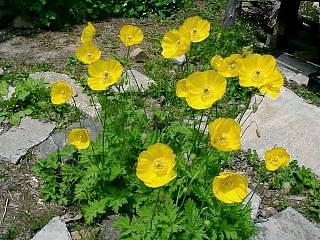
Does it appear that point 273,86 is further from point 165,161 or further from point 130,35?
point 130,35

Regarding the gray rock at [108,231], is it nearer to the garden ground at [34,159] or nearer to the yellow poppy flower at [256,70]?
the garden ground at [34,159]

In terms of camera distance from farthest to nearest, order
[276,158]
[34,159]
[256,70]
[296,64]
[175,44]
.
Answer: [296,64] → [34,159] → [175,44] → [276,158] → [256,70]

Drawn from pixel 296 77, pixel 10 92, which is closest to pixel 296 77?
pixel 296 77

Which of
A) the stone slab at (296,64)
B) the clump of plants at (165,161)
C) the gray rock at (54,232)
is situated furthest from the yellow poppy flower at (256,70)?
the stone slab at (296,64)

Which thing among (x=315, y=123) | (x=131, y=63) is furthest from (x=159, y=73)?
(x=315, y=123)

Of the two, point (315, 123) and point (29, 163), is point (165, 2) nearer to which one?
point (315, 123)

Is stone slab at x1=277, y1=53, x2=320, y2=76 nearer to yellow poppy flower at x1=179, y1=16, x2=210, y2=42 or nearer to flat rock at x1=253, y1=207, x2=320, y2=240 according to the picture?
flat rock at x1=253, y1=207, x2=320, y2=240

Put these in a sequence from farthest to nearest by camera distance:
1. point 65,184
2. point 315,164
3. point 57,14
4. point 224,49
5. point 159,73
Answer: point 57,14 → point 224,49 → point 159,73 → point 315,164 → point 65,184

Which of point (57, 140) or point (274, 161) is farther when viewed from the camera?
→ point (57, 140)
